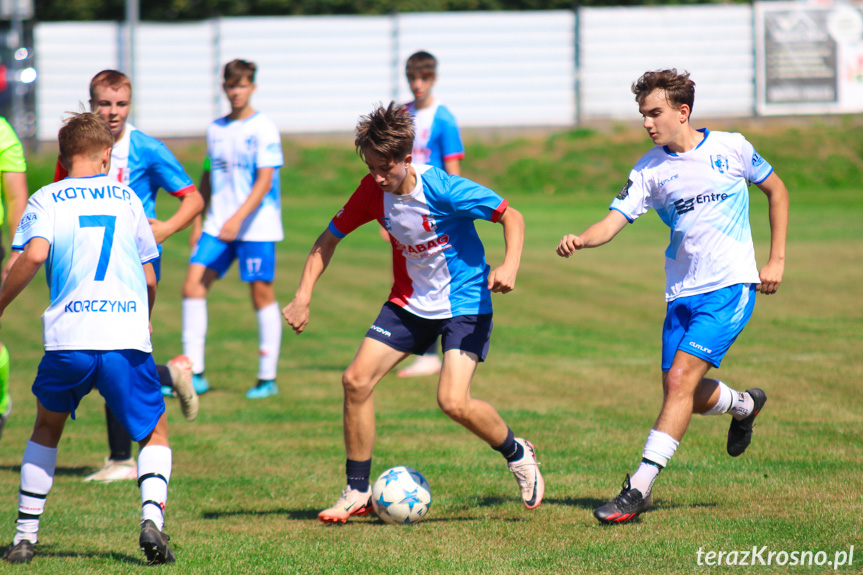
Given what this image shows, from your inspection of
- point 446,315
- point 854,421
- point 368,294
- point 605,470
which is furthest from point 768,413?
point 368,294

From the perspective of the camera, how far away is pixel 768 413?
7.07 metres

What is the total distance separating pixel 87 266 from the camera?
14.1 feet

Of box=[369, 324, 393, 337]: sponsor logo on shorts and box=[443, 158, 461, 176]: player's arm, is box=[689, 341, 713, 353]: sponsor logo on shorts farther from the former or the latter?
box=[443, 158, 461, 176]: player's arm

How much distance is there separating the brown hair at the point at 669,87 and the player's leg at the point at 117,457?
3683mm

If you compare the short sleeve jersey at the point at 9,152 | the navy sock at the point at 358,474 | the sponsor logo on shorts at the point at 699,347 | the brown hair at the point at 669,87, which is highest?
the brown hair at the point at 669,87

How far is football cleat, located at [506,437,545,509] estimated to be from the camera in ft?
16.8

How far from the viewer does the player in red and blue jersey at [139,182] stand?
228 inches

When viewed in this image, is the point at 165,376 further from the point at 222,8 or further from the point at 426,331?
the point at 222,8

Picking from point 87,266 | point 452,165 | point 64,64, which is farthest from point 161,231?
point 64,64

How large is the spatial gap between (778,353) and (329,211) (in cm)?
1597

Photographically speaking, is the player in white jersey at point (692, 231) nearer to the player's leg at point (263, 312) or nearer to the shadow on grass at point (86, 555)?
the shadow on grass at point (86, 555)

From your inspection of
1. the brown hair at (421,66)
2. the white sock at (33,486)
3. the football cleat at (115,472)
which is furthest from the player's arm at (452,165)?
the white sock at (33,486)

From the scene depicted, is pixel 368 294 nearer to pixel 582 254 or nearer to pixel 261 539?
pixel 582 254

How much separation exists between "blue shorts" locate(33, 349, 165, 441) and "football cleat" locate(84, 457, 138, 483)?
175 centimetres
